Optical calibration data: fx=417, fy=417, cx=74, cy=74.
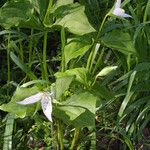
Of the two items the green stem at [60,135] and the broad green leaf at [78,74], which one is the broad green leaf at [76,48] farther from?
the green stem at [60,135]

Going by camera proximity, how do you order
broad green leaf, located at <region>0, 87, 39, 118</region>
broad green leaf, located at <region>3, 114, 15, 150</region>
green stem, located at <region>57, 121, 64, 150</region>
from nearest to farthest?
broad green leaf, located at <region>0, 87, 39, 118</region>
green stem, located at <region>57, 121, 64, 150</region>
broad green leaf, located at <region>3, 114, 15, 150</region>

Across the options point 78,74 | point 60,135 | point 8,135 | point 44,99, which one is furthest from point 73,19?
point 8,135

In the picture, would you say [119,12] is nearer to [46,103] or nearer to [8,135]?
[46,103]

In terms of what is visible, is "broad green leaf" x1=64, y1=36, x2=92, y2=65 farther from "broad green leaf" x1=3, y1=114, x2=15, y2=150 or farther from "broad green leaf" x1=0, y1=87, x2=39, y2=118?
"broad green leaf" x1=3, y1=114, x2=15, y2=150

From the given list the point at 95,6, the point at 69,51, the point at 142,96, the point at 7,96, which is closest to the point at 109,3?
the point at 95,6

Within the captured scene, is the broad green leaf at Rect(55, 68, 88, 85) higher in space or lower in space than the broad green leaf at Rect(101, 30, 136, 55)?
lower

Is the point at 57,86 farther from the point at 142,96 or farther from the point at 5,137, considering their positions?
the point at 142,96

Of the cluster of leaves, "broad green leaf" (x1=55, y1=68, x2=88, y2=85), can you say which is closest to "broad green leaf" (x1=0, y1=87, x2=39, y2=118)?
the cluster of leaves
